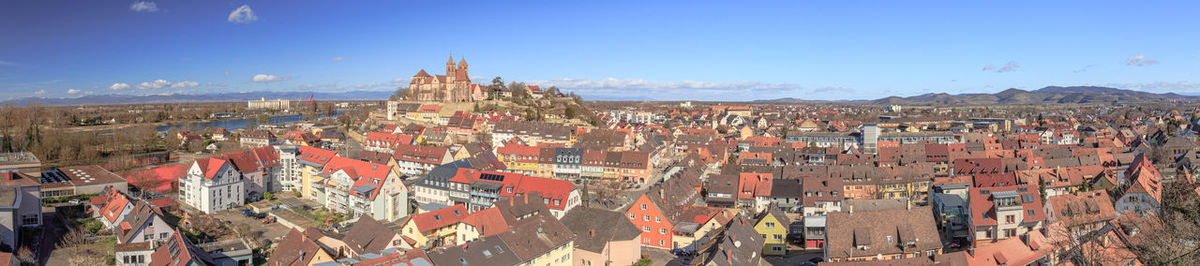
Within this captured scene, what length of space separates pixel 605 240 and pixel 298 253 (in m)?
10.8

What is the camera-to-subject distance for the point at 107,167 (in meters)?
48.1

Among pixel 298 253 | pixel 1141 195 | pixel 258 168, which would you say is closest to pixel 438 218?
pixel 298 253

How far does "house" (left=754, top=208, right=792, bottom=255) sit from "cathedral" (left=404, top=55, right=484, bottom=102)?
5586 cm

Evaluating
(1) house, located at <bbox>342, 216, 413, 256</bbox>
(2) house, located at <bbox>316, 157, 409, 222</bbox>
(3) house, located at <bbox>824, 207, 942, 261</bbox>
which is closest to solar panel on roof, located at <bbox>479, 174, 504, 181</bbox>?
(2) house, located at <bbox>316, 157, 409, 222</bbox>

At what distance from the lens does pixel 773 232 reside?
26531mm

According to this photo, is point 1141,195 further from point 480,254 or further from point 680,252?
point 480,254

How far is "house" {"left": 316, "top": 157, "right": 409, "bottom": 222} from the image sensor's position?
32.0 m

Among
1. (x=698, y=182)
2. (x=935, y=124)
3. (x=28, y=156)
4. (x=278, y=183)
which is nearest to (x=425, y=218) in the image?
(x=698, y=182)

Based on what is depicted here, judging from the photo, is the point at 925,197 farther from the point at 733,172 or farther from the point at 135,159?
the point at 135,159

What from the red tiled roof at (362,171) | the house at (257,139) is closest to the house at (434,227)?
the red tiled roof at (362,171)

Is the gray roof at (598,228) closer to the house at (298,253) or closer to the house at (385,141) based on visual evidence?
the house at (298,253)

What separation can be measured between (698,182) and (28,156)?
41.2m

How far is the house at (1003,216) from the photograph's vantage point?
81.4ft

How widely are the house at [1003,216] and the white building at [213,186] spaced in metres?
37.3
